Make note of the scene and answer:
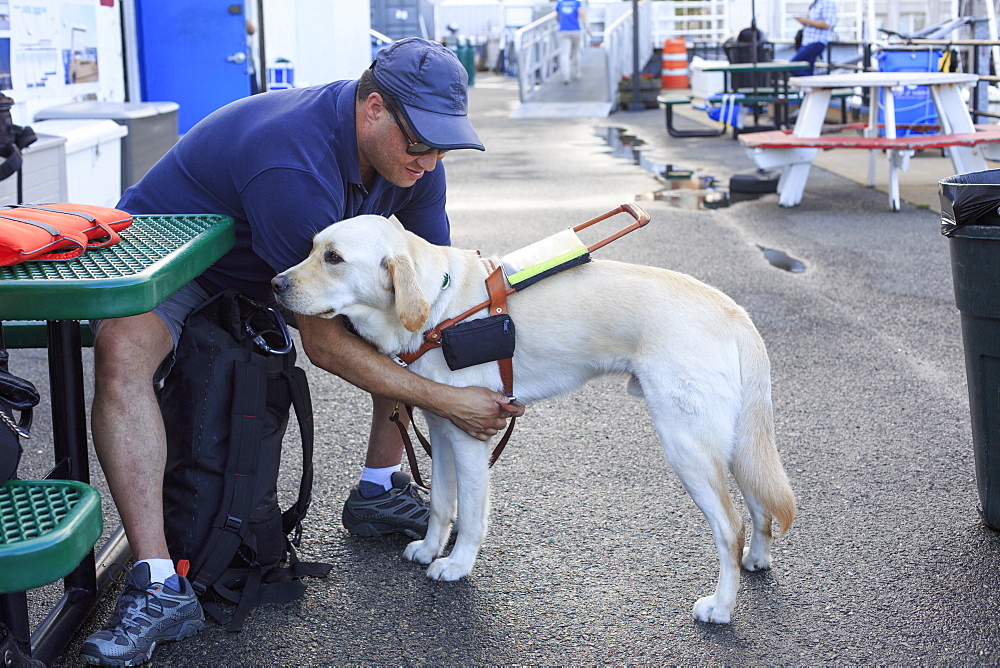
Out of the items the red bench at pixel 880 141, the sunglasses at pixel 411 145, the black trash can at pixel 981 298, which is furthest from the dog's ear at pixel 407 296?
the red bench at pixel 880 141

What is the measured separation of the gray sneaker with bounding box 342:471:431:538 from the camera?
3.16 metres

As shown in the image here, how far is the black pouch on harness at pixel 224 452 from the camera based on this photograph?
8.57ft

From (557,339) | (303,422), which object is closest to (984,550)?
(557,339)

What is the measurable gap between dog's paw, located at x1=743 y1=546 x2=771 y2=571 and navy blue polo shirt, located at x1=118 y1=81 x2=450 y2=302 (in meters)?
1.61

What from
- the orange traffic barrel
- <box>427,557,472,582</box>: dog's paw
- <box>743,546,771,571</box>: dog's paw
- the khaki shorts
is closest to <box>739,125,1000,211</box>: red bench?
<box>743,546,771,571</box>: dog's paw

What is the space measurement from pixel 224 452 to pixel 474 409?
0.72 meters

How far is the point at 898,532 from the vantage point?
3.06m

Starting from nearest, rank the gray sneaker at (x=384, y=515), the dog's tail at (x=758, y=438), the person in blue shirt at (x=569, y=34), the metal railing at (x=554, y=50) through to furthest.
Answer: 1. the dog's tail at (x=758, y=438)
2. the gray sneaker at (x=384, y=515)
3. the metal railing at (x=554, y=50)
4. the person in blue shirt at (x=569, y=34)

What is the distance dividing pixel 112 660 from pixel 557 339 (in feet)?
4.78

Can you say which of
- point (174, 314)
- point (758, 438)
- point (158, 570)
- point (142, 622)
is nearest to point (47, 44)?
point (174, 314)

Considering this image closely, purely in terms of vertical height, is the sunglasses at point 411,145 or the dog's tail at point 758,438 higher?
the sunglasses at point 411,145

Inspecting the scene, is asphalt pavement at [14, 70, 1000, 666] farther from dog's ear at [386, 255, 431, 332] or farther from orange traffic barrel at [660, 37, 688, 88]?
orange traffic barrel at [660, 37, 688, 88]

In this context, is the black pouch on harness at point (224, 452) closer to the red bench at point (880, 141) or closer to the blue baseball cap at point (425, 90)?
the blue baseball cap at point (425, 90)

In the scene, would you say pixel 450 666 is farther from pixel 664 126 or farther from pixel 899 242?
pixel 664 126
